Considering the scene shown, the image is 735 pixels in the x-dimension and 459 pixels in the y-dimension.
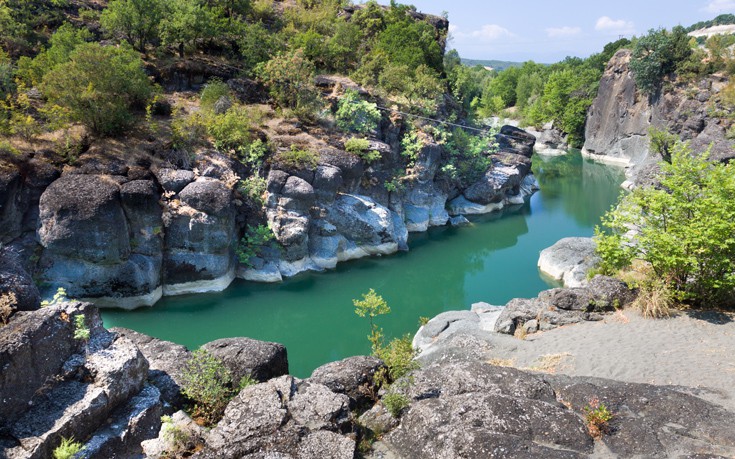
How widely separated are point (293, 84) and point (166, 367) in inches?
724

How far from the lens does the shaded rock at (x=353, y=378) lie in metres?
8.13

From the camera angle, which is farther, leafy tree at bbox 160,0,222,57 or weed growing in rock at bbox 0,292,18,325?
leafy tree at bbox 160,0,222,57

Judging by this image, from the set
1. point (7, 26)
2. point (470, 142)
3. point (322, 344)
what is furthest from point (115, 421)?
point (470, 142)

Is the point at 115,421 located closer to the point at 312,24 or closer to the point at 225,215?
the point at 225,215

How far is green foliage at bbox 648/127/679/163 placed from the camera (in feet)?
120

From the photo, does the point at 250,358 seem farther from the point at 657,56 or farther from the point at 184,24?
the point at 657,56

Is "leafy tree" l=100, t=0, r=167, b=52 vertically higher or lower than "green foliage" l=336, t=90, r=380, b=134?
higher

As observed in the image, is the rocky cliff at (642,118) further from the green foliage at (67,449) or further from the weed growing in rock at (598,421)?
the green foliage at (67,449)

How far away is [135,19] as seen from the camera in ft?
76.5

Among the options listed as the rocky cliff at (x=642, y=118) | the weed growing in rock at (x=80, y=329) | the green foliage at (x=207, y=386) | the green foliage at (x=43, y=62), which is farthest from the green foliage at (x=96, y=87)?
the rocky cliff at (x=642, y=118)

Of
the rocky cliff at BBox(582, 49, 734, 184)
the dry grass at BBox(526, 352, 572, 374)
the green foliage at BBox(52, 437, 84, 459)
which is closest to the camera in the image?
the green foliage at BBox(52, 437, 84, 459)

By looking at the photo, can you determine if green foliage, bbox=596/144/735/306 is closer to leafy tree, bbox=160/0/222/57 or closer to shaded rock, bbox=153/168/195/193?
shaded rock, bbox=153/168/195/193

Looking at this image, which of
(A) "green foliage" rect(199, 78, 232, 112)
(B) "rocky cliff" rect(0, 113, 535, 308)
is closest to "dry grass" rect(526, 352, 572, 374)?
(B) "rocky cliff" rect(0, 113, 535, 308)

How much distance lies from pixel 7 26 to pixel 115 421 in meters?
23.7
